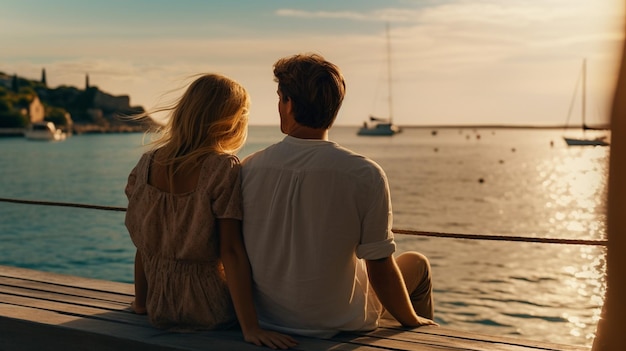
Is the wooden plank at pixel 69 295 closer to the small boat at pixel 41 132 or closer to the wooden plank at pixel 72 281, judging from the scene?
the wooden plank at pixel 72 281

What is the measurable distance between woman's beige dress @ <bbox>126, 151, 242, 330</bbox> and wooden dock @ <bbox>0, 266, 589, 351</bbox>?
79 millimetres

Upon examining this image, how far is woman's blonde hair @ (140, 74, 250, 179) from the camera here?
2.82 m

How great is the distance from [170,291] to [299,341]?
21.6 inches

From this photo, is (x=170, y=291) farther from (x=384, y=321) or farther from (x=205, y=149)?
(x=384, y=321)

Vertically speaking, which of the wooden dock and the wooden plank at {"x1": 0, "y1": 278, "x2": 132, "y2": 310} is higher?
the wooden dock

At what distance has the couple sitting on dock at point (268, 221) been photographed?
2.69 meters

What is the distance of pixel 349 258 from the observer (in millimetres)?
2787

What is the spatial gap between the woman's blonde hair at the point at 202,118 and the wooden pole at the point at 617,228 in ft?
7.38

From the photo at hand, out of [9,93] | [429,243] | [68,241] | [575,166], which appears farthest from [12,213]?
[9,93]

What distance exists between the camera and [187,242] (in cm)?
283

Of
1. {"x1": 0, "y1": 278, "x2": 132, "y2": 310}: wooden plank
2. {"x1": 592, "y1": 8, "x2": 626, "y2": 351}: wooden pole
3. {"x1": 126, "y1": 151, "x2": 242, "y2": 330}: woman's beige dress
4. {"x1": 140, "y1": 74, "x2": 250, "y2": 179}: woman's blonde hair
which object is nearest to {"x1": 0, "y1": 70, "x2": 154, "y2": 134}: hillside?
{"x1": 0, "y1": 278, "x2": 132, "y2": 310}: wooden plank

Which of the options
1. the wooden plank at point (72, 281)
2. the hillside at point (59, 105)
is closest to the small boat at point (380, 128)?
the hillside at point (59, 105)

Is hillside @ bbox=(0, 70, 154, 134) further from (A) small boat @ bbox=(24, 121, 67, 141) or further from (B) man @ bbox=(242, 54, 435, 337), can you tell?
(B) man @ bbox=(242, 54, 435, 337)

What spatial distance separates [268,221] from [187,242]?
1.04 feet
